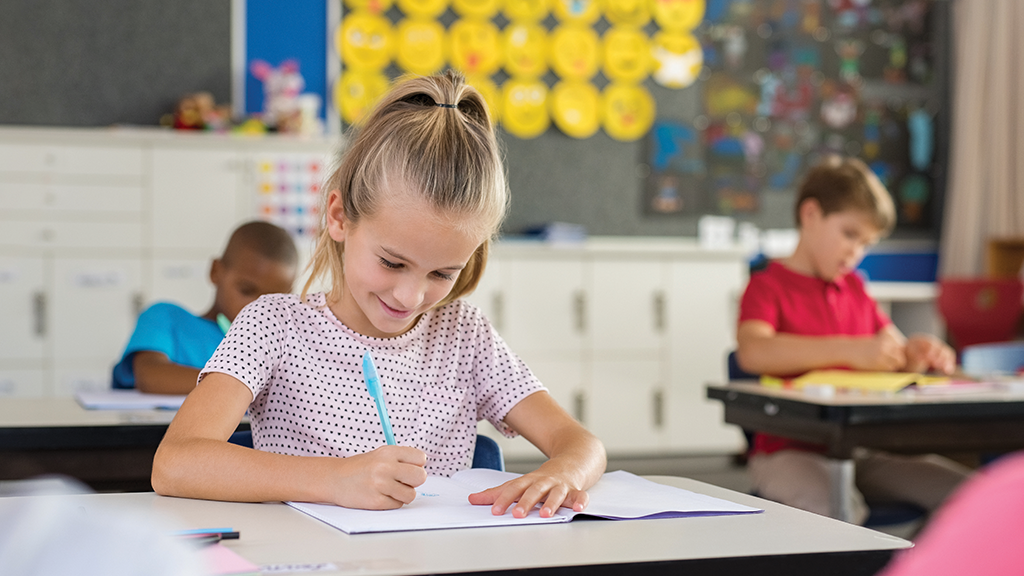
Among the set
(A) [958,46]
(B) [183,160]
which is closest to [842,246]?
(B) [183,160]

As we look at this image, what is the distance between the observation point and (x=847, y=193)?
266 cm

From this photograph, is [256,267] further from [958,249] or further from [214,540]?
[958,249]

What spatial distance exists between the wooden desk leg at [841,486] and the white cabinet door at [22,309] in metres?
3.44

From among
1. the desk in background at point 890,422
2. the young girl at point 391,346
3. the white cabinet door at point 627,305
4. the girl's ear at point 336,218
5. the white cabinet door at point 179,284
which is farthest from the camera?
the white cabinet door at point 627,305

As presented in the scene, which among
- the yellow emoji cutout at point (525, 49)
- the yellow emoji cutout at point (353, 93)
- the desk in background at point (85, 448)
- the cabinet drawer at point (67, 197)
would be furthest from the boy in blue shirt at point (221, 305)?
the yellow emoji cutout at point (525, 49)

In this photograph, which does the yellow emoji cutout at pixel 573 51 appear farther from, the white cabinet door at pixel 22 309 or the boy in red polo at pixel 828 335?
the boy in red polo at pixel 828 335

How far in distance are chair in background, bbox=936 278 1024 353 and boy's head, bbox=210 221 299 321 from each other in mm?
3835

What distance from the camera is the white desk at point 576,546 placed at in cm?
82

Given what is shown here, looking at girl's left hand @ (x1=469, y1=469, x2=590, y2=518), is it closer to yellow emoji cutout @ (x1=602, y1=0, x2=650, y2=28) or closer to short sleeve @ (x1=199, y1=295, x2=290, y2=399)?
short sleeve @ (x1=199, y1=295, x2=290, y2=399)

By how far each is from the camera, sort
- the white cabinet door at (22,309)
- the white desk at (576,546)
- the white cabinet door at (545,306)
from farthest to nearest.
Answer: the white cabinet door at (545,306), the white cabinet door at (22,309), the white desk at (576,546)

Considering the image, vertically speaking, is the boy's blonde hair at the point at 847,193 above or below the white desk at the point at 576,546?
above

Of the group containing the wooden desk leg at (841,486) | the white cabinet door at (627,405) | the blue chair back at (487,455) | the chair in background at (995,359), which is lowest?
the white cabinet door at (627,405)

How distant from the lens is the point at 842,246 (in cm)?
264

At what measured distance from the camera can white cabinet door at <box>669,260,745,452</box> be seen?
505 centimetres
